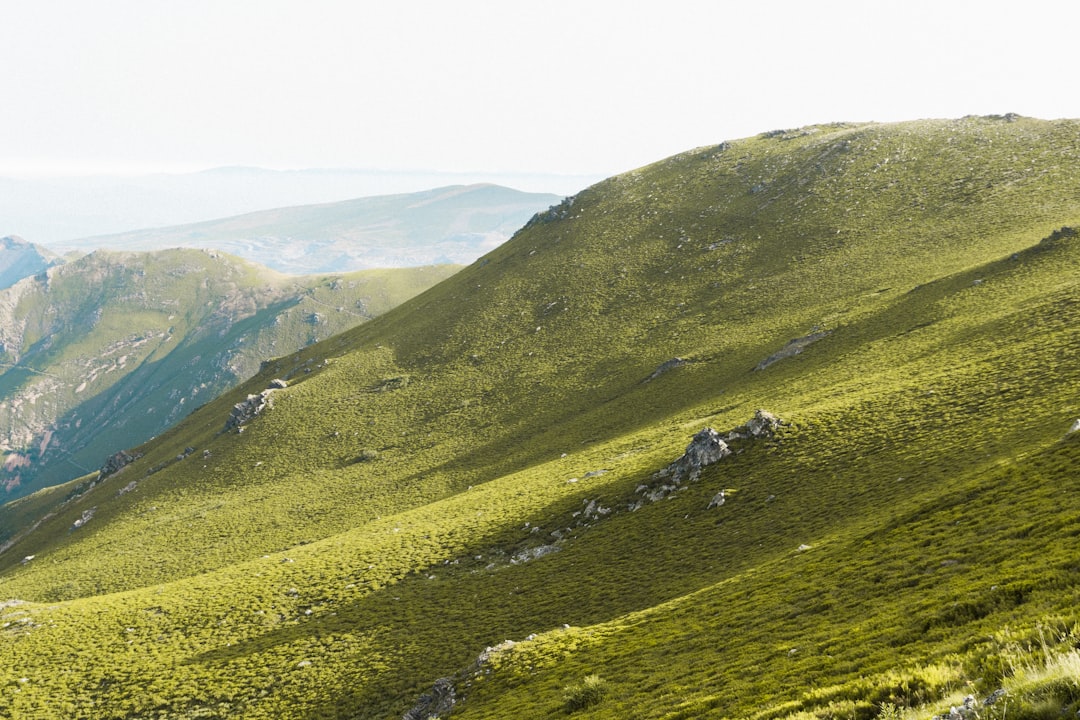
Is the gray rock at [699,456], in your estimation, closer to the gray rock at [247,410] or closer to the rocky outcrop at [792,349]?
the rocky outcrop at [792,349]

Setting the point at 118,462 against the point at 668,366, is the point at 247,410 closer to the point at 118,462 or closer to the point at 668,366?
the point at 118,462

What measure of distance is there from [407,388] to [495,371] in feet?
57.7

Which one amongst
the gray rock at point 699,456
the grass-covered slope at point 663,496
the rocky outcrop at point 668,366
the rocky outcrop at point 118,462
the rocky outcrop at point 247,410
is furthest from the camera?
the rocky outcrop at point 118,462

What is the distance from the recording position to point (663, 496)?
4222cm

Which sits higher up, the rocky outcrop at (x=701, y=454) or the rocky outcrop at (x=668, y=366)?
the rocky outcrop at (x=668, y=366)

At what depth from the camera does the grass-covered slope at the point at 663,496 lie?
18.2m

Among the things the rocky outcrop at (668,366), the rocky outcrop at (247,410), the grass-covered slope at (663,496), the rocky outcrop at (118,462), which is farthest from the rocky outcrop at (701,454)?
the rocky outcrop at (118,462)

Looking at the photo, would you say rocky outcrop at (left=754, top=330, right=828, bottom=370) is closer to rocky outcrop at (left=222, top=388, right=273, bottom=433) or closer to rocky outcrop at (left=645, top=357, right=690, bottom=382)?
rocky outcrop at (left=645, top=357, right=690, bottom=382)

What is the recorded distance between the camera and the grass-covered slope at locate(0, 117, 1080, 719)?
1825 centimetres

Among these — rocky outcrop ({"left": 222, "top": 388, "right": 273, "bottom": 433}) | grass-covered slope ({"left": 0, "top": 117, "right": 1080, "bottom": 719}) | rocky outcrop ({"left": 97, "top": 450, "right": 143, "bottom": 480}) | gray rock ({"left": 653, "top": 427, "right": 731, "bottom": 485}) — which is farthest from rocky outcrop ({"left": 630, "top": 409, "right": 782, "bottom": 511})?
rocky outcrop ({"left": 97, "top": 450, "right": 143, "bottom": 480})

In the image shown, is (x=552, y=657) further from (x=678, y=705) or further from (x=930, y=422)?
(x=930, y=422)

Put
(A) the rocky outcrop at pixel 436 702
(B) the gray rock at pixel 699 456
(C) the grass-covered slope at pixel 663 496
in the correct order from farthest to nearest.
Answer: (B) the gray rock at pixel 699 456 < (A) the rocky outcrop at pixel 436 702 < (C) the grass-covered slope at pixel 663 496

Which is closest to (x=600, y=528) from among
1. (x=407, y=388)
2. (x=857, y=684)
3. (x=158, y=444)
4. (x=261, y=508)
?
Answer: (x=857, y=684)

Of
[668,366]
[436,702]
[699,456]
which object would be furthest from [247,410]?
[436,702]
